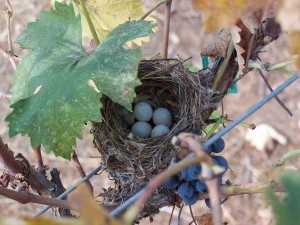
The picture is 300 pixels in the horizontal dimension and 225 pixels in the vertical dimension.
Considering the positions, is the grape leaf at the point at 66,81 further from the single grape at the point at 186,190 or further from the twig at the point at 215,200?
the twig at the point at 215,200

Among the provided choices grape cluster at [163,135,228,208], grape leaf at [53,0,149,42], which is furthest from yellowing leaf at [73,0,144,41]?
grape cluster at [163,135,228,208]

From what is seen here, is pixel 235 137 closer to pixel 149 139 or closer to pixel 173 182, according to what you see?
pixel 149 139

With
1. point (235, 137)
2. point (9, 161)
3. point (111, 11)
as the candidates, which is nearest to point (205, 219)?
point (9, 161)

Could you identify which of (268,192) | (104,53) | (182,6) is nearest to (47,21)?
(104,53)

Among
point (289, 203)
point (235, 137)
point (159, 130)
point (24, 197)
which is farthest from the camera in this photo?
point (235, 137)

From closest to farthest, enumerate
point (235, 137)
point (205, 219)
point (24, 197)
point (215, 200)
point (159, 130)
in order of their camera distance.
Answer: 1. point (215, 200)
2. point (24, 197)
3. point (205, 219)
4. point (159, 130)
5. point (235, 137)

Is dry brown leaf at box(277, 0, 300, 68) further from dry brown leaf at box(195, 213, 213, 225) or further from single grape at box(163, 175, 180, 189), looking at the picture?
dry brown leaf at box(195, 213, 213, 225)
